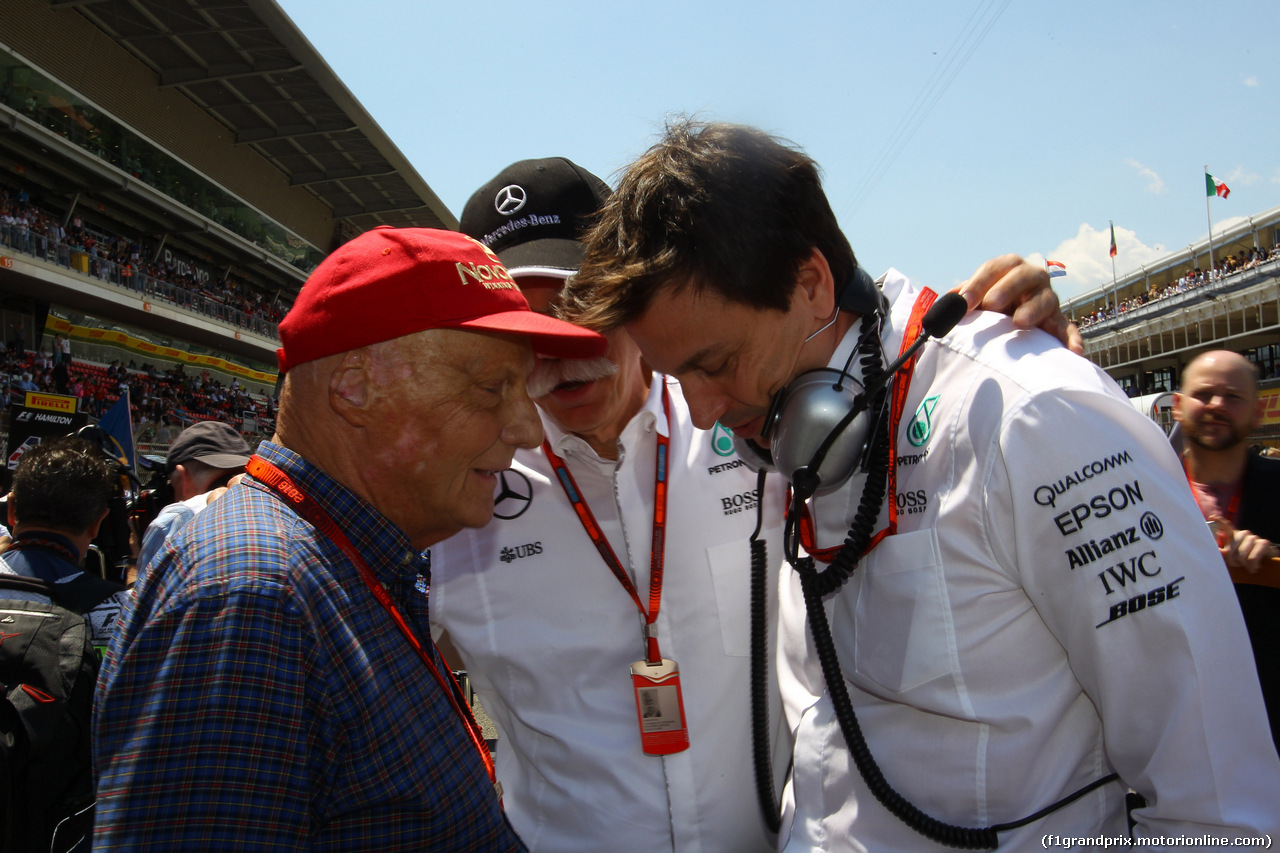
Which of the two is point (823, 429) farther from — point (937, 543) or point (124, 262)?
point (124, 262)

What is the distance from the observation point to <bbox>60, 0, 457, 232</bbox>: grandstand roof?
23734mm

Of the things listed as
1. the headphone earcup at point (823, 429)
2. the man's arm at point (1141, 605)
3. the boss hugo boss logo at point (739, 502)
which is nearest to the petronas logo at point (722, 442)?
the boss hugo boss logo at point (739, 502)

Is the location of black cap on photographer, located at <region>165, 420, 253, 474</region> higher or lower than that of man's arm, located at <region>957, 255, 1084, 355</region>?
higher

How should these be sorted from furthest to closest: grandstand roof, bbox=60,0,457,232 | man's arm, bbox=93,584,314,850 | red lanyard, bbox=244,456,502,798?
grandstand roof, bbox=60,0,457,232, red lanyard, bbox=244,456,502,798, man's arm, bbox=93,584,314,850

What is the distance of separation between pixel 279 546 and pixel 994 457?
1188 mm

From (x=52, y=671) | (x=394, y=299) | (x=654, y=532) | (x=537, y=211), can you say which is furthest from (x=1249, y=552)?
(x=52, y=671)

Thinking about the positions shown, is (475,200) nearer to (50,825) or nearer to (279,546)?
(279,546)

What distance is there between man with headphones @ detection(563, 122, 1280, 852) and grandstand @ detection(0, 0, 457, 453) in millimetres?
21733

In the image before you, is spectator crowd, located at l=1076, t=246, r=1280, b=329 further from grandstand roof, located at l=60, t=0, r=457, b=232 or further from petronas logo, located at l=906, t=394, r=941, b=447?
petronas logo, located at l=906, t=394, r=941, b=447

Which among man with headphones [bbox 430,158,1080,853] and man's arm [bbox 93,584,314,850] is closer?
man's arm [bbox 93,584,314,850]

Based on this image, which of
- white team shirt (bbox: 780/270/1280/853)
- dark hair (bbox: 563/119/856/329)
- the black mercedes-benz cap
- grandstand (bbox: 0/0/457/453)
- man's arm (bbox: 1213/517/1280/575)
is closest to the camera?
white team shirt (bbox: 780/270/1280/853)

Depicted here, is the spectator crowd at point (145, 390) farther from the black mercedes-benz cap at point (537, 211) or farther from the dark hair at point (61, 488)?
the black mercedes-benz cap at point (537, 211)

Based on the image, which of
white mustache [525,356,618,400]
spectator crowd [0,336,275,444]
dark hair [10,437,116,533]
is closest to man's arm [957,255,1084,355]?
white mustache [525,356,618,400]

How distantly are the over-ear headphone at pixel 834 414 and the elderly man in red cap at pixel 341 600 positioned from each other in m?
0.46
